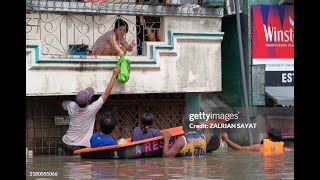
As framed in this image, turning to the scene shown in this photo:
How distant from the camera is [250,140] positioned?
1872cm

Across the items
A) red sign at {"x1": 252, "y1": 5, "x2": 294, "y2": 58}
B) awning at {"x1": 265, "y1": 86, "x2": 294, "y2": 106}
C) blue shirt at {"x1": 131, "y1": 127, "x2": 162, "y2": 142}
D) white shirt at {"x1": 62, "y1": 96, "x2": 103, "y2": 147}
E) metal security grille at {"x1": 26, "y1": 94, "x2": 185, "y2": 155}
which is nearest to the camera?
blue shirt at {"x1": 131, "y1": 127, "x2": 162, "y2": 142}

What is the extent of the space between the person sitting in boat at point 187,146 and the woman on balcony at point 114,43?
9.23ft

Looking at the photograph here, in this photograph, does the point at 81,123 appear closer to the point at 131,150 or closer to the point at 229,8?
the point at 131,150

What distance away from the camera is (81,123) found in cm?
1577

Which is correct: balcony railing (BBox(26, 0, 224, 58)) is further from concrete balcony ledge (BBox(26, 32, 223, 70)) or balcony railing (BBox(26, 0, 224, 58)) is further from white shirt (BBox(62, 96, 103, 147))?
white shirt (BBox(62, 96, 103, 147))

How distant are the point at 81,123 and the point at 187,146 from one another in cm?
226

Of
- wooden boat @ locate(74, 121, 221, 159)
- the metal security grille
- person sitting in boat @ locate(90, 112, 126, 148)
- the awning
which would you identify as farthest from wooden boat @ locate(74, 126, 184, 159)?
the awning

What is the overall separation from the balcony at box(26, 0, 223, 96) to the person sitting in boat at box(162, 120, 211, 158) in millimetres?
2601

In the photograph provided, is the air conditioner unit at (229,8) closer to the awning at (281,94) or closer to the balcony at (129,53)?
the balcony at (129,53)

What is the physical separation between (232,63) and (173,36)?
2639 mm

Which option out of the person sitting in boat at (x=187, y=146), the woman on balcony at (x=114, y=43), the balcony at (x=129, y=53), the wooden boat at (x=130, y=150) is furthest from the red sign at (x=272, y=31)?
the wooden boat at (x=130, y=150)

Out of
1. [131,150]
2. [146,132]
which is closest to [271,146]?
[146,132]

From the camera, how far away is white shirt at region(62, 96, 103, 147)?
1575 centimetres

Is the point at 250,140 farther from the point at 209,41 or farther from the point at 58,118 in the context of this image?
the point at 58,118
